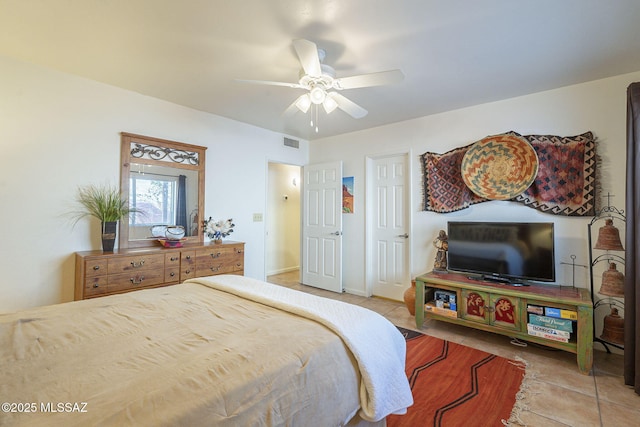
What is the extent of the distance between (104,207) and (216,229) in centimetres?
112

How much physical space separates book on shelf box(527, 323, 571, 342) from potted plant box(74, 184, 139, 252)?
3.83 metres

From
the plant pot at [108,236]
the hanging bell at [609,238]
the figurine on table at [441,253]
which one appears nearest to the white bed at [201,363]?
the plant pot at [108,236]

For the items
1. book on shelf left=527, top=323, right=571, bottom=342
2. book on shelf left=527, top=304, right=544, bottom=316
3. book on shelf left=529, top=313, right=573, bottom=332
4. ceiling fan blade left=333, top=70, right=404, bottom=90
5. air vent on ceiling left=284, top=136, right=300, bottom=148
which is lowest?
book on shelf left=527, top=323, right=571, bottom=342

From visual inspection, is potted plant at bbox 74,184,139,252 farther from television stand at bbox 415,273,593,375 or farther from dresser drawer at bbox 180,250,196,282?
television stand at bbox 415,273,593,375

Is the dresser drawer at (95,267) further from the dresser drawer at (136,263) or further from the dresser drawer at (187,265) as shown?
the dresser drawer at (187,265)

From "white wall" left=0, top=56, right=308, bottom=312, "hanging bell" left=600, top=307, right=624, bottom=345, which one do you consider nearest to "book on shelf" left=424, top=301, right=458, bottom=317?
"hanging bell" left=600, top=307, right=624, bottom=345

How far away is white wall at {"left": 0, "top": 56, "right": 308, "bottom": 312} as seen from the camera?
2.30 meters

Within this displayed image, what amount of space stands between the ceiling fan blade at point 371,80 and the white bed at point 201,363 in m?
1.52

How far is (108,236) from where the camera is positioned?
2559 mm

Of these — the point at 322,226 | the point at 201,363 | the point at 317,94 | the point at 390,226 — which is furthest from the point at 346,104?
the point at 322,226

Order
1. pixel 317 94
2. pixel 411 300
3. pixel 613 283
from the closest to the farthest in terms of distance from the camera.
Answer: pixel 317 94, pixel 613 283, pixel 411 300

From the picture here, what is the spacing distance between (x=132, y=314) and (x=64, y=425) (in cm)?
84

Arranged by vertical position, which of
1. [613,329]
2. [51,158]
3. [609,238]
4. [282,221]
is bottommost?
[613,329]

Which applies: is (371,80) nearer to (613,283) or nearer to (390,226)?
(390,226)
